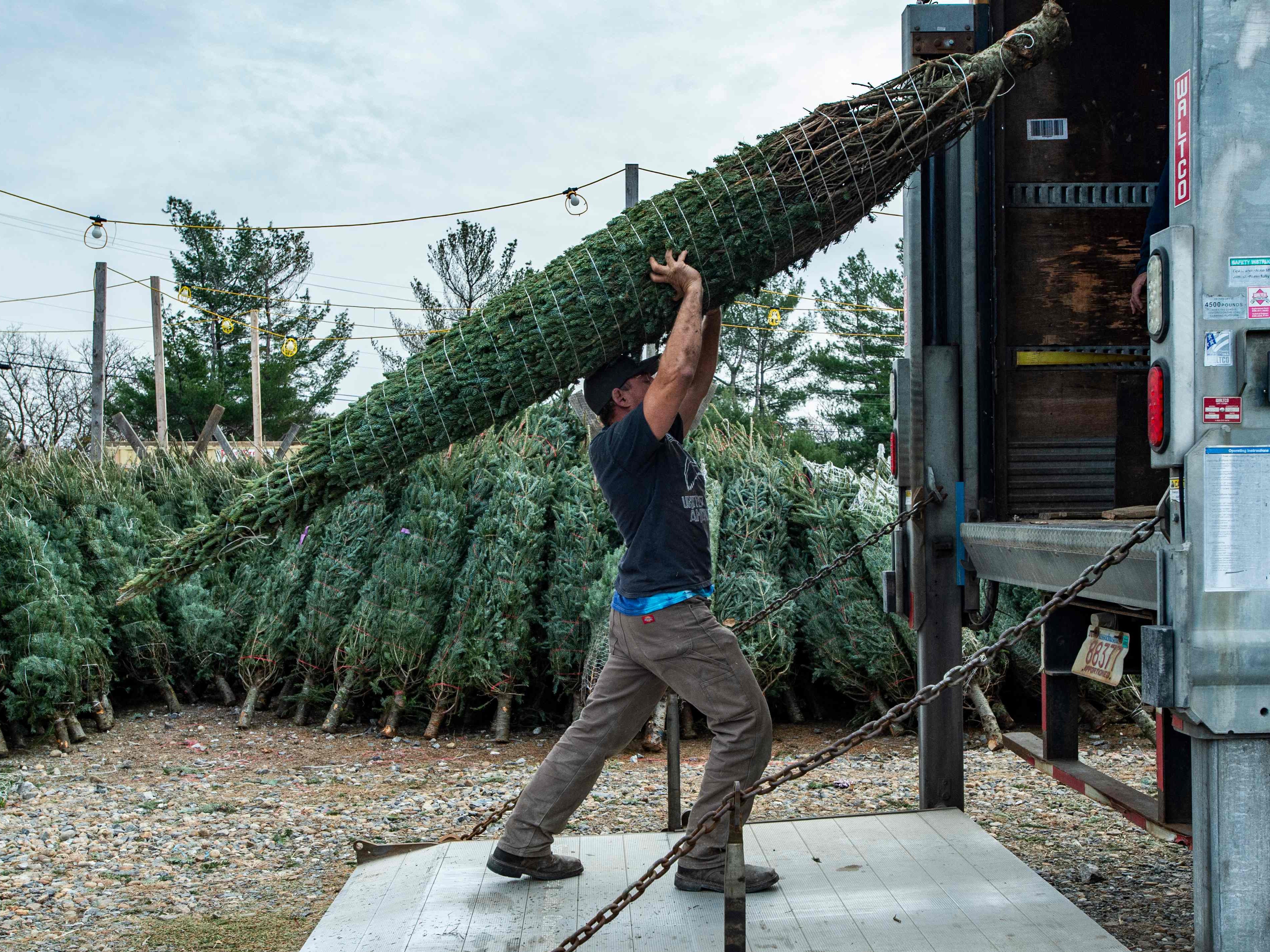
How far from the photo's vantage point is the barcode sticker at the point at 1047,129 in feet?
14.3

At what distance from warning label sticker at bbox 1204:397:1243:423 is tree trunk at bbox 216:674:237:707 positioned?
321 inches

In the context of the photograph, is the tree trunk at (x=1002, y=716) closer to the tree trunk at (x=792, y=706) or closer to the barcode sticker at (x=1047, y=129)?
the tree trunk at (x=792, y=706)

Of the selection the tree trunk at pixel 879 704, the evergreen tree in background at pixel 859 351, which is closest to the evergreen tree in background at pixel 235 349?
the evergreen tree in background at pixel 859 351

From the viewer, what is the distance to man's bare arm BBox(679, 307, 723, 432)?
378 centimetres

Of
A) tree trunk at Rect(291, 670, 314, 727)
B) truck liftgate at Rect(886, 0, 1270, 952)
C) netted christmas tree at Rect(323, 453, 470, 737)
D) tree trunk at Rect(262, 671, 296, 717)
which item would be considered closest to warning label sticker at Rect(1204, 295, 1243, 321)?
truck liftgate at Rect(886, 0, 1270, 952)

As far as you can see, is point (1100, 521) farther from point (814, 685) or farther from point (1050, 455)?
point (814, 685)

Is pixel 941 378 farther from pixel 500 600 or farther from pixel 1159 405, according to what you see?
pixel 500 600

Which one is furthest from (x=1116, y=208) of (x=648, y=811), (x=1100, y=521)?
(x=648, y=811)

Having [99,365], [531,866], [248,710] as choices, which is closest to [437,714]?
[248,710]

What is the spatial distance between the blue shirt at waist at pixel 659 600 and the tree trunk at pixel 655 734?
4.08 metres

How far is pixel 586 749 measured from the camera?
146 inches

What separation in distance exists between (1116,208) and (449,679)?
544 centimetres

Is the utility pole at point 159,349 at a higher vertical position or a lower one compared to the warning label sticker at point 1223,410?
higher

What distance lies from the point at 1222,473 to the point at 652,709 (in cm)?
195
